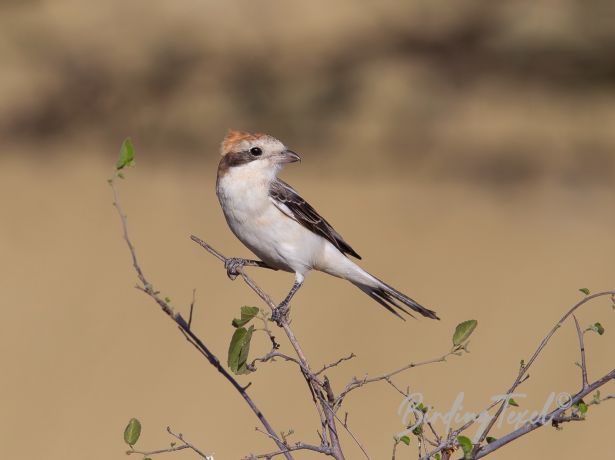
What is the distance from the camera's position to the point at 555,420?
3168mm

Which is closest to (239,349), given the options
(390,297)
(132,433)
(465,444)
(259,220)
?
(132,433)

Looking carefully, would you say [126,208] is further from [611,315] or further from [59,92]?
[611,315]

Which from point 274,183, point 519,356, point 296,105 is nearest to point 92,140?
point 296,105

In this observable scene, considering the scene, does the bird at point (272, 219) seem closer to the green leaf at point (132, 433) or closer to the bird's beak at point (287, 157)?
the bird's beak at point (287, 157)

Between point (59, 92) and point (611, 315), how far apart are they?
23.8 ft

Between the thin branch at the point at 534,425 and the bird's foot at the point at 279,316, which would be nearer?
the thin branch at the point at 534,425

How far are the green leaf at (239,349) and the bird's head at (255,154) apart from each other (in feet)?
7.21

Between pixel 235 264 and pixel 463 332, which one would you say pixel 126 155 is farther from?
pixel 235 264

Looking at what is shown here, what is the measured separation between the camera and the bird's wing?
227 inches

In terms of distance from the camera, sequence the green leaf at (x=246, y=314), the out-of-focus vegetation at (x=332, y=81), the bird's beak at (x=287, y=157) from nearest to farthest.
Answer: the green leaf at (x=246, y=314) → the bird's beak at (x=287, y=157) → the out-of-focus vegetation at (x=332, y=81)

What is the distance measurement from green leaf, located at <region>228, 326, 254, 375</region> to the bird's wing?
2.19 m

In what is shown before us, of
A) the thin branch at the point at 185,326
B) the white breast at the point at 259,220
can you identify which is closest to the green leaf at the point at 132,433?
the thin branch at the point at 185,326

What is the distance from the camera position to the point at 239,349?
11.8 ft

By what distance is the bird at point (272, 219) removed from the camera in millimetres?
5629
